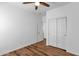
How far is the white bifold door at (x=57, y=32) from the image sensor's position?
3.40 metres

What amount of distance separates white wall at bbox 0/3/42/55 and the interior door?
1.38 meters

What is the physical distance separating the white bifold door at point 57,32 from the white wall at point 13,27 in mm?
1402

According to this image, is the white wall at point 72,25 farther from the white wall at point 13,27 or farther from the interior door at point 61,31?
the white wall at point 13,27

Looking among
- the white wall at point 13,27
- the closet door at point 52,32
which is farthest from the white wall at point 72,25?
the white wall at point 13,27

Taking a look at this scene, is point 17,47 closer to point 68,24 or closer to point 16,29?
point 16,29

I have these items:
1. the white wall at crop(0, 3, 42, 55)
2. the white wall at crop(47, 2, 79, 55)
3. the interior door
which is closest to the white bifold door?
the interior door

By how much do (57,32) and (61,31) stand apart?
0.27 meters

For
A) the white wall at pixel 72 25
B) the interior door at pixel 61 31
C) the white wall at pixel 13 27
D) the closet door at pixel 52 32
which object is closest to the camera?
the white wall at pixel 13 27

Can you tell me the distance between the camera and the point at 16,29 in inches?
102

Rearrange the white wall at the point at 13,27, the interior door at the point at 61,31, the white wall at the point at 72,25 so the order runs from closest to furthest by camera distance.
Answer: the white wall at the point at 13,27
the white wall at the point at 72,25
the interior door at the point at 61,31

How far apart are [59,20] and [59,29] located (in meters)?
0.42

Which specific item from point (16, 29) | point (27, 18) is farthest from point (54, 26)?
point (16, 29)

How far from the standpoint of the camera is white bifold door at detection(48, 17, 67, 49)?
340 cm

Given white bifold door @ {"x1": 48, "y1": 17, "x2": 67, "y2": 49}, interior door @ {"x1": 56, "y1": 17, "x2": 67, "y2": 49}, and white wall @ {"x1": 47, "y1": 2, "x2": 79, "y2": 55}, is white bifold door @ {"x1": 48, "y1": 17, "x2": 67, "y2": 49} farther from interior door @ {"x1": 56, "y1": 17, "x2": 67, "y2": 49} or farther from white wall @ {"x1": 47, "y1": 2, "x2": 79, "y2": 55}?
white wall @ {"x1": 47, "y1": 2, "x2": 79, "y2": 55}
